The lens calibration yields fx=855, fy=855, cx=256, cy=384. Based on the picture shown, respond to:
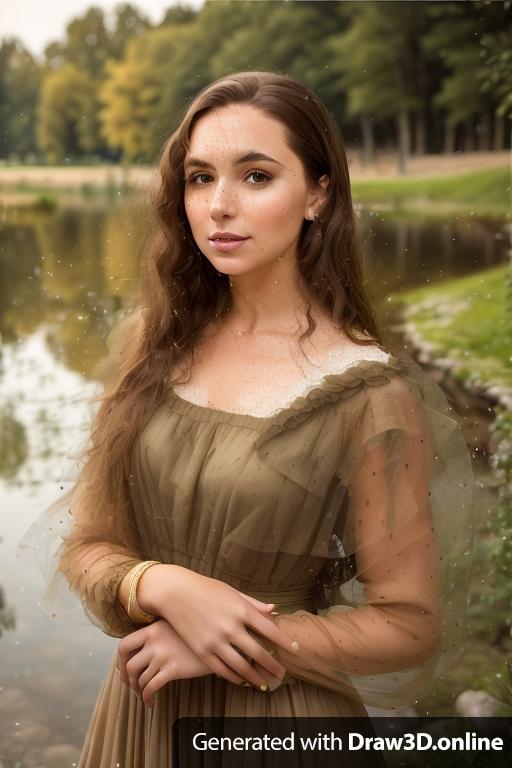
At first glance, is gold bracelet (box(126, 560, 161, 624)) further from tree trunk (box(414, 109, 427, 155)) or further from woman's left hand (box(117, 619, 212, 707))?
tree trunk (box(414, 109, 427, 155))

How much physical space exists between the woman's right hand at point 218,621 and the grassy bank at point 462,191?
1368 millimetres

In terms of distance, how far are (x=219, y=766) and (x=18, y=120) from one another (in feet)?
5.35

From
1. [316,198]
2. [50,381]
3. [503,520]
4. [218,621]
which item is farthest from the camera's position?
[50,381]

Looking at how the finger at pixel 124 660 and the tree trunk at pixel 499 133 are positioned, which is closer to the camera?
the finger at pixel 124 660

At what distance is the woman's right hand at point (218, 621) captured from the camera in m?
0.96

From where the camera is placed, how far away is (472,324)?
2.27 metres

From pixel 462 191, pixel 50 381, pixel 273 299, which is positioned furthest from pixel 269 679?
pixel 462 191

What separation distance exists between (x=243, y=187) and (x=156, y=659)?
1.83 feet

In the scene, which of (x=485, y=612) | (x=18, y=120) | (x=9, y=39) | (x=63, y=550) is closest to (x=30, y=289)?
(x=18, y=120)

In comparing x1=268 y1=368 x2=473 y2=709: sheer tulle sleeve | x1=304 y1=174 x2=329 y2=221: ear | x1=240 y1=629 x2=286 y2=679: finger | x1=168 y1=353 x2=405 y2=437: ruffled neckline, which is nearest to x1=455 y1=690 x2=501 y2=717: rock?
x1=268 y1=368 x2=473 y2=709: sheer tulle sleeve

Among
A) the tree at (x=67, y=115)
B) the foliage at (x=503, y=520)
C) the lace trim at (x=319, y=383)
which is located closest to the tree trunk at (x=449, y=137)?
the foliage at (x=503, y=520)

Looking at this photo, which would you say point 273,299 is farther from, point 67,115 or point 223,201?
point 67,115
